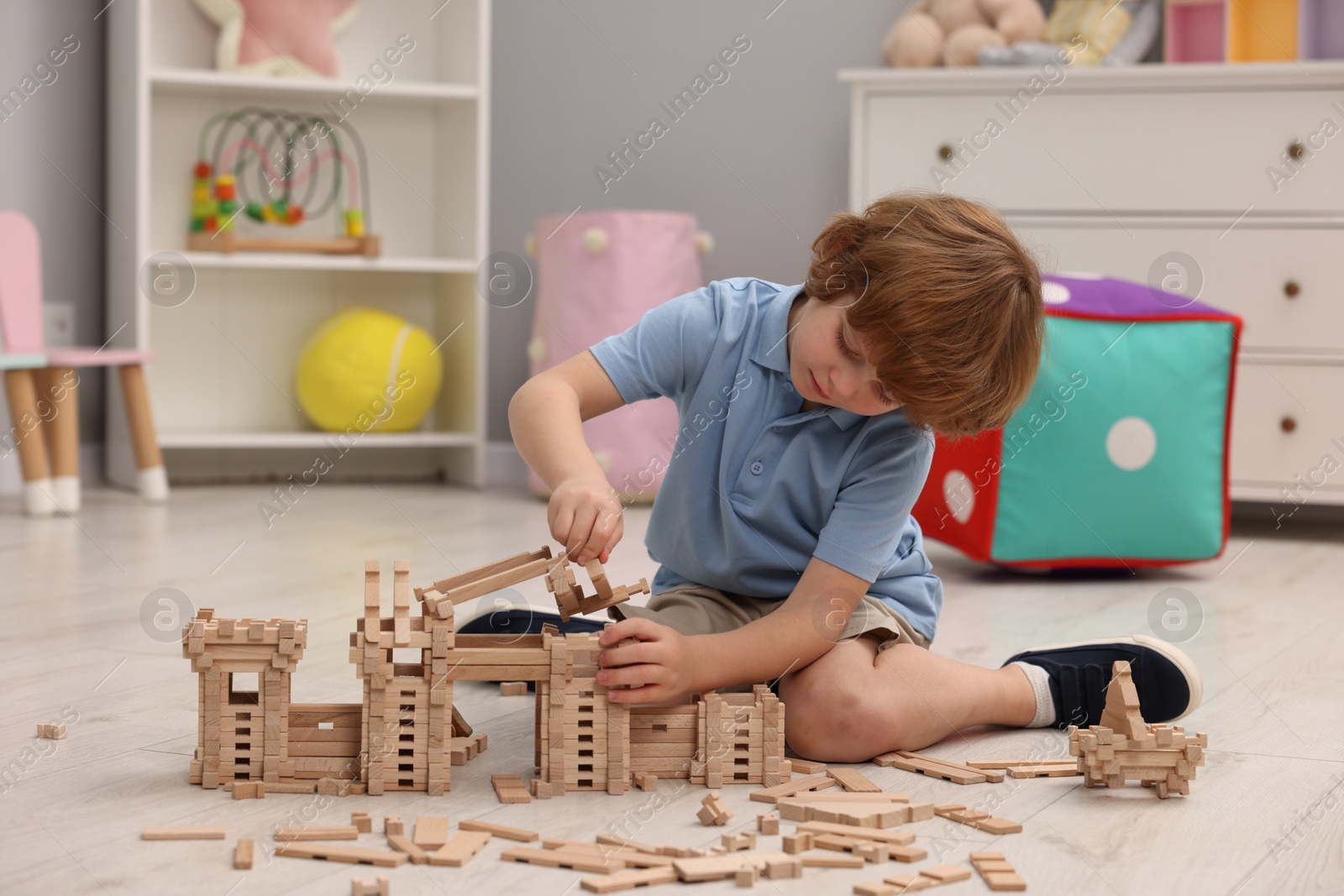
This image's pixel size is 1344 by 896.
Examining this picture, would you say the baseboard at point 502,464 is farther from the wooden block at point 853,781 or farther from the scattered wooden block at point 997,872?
the scattered wooden block at point 997,872

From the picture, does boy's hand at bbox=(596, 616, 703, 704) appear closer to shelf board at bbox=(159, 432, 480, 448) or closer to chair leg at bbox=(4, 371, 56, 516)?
chair leg at bbox=(4, 371, 56, 516)

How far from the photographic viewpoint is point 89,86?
2688mm

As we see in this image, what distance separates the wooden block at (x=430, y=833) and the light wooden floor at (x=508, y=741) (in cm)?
3

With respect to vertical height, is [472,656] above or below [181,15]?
below

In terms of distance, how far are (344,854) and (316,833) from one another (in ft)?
0.12

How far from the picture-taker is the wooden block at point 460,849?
29.8 inches

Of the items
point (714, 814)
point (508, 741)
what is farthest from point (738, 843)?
point (508, 741)

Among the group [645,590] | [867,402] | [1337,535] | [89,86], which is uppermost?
[89,86]

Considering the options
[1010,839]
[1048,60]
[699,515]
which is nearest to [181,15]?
[1048,60]

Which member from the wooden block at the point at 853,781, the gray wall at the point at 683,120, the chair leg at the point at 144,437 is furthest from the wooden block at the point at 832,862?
the gray wall at the point at 683,120

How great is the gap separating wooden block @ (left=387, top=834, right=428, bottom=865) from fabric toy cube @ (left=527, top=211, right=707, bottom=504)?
167cm

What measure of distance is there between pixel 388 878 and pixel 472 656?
168mm

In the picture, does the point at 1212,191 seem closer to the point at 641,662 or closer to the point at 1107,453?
the point at 1107,453

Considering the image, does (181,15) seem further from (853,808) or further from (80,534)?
(853,808)
